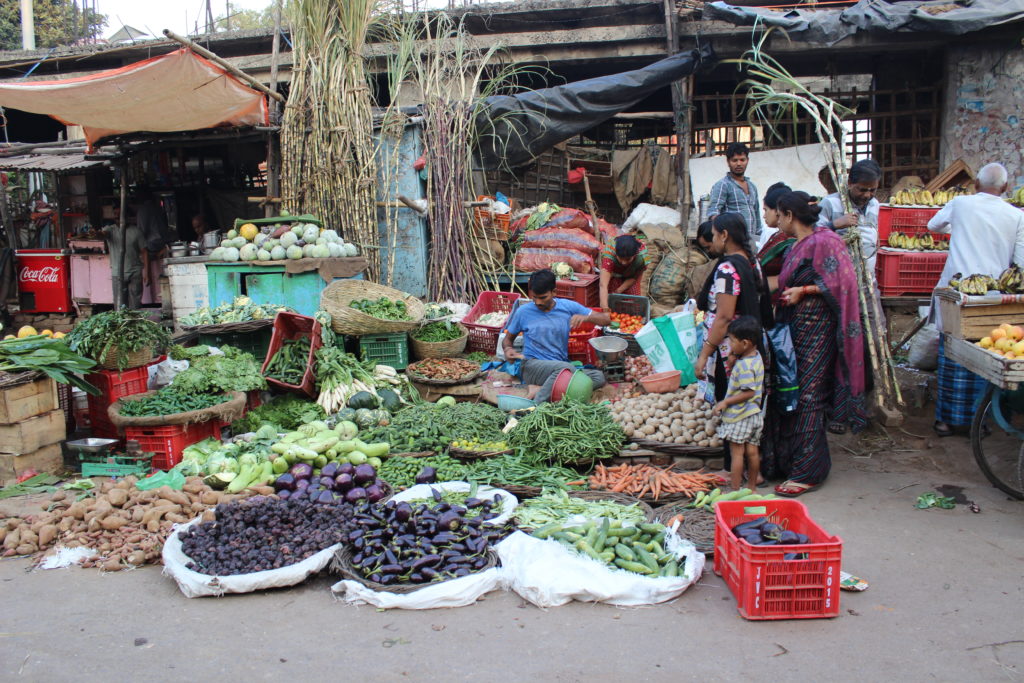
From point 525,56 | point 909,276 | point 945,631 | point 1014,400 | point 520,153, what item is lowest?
point 945,631

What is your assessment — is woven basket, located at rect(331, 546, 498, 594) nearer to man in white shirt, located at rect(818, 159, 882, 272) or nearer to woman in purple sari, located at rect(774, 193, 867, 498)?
woman in purple sari, located at rect(774, 193, 867, 498)

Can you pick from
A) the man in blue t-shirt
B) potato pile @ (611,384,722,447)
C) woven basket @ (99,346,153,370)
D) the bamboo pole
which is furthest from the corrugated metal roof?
potato pile @ (611,384,722,447)

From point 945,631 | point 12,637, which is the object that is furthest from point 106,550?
point 945,631

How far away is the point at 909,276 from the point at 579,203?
5.69 meters

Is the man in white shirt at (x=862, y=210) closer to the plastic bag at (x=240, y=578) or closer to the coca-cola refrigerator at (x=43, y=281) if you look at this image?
the plastic bag at (x=240, y=578)

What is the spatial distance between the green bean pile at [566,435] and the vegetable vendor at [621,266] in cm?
193

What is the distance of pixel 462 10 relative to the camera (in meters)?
10.0

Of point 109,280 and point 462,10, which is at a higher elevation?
point 462,10

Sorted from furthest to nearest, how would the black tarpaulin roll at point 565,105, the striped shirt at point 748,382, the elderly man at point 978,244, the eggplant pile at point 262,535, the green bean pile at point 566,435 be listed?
the black tarpaulin roll at point 565,105 → the elderly man at point 978,244 → the green bean pile at point 566,435 → the striped shirt at point 748,382 → the eggplant pile at point 262,535

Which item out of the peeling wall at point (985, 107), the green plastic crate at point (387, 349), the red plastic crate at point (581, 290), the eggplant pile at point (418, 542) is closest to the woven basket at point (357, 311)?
the green plastic crate at point (387, 349)

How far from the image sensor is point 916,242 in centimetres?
652

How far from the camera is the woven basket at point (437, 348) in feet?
25.0

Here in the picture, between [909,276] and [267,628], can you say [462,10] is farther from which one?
[267,628]

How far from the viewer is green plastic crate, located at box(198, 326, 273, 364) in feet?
24.5
